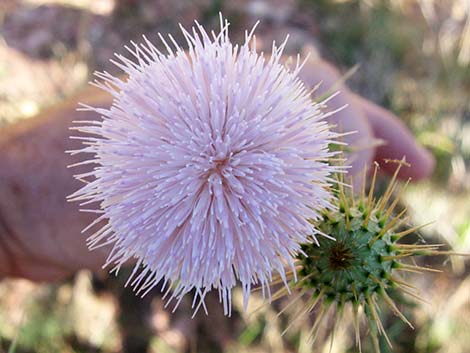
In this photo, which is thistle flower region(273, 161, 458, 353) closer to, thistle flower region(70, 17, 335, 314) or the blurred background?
thistle flower region(70, 17, 335, 314)

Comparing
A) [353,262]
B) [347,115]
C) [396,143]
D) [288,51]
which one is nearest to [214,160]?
[353,262]

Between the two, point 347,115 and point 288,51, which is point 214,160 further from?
point 288,51

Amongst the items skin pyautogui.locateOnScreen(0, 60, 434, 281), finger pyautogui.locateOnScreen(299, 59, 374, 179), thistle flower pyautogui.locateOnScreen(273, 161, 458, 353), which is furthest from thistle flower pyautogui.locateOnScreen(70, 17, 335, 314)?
skin pyautogui.locateOnScreen(0, 60, 434, 281)

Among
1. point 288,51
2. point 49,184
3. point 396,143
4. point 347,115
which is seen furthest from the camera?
point 288,51

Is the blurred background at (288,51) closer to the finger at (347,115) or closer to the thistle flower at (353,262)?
the finger at (347,115)

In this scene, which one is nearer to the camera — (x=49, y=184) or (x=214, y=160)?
(x=214, y=160)

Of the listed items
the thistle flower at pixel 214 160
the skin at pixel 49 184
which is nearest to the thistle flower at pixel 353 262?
the thistle flower at pixel 214 160
